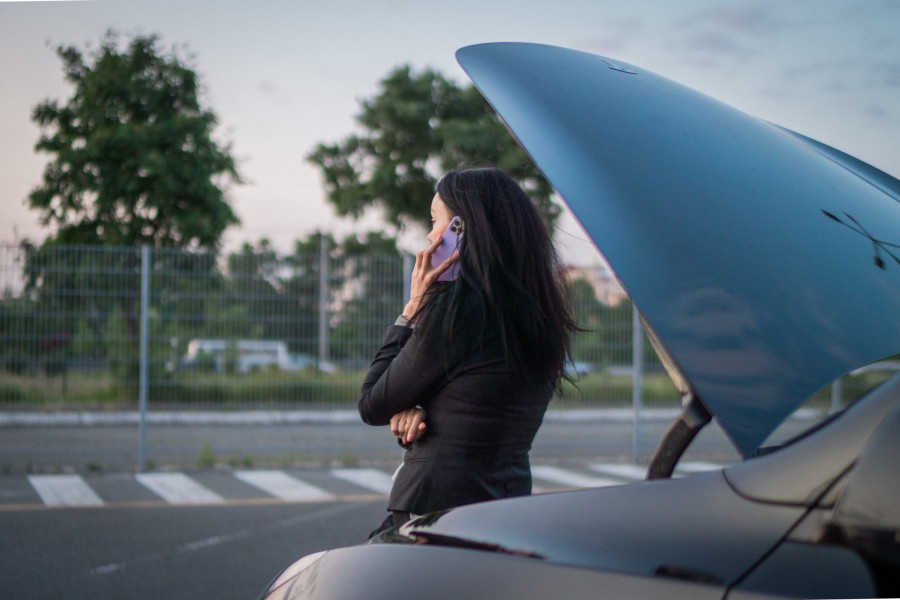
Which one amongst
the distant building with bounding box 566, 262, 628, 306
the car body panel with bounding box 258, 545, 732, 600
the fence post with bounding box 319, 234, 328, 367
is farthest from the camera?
the fence post with bounding box 319, 234, 328, 367

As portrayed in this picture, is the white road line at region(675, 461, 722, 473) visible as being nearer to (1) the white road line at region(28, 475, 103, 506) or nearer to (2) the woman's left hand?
(1) the white road line at region(28, 475, 103, 506)

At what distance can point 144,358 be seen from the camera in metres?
10.0

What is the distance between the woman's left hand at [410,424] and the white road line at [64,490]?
6423 millimetres

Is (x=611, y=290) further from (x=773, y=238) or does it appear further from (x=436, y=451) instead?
(x=773, y=238)

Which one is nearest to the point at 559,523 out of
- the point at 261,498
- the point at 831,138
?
the point at 831,138

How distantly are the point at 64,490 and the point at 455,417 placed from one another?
7356 millimetres

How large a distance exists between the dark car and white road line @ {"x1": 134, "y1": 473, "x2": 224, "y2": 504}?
6856 millimetres

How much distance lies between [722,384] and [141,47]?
19.5 meters

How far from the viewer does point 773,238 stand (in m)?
1.49

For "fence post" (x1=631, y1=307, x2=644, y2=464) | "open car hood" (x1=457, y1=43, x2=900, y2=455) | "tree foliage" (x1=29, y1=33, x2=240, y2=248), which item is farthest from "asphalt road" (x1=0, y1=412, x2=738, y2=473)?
"tree foliage" (x1=29, y1=33, x2=240, y2=248)

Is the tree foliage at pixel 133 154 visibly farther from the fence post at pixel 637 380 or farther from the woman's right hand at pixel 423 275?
the woman's right hand at pixel 423 275

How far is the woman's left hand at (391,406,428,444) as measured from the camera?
7.50ft

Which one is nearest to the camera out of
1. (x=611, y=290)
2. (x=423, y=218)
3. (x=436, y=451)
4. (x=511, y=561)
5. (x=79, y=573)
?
(x=511, y=561)

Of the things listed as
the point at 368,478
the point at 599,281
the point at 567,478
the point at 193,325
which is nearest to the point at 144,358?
the point at 193,325
